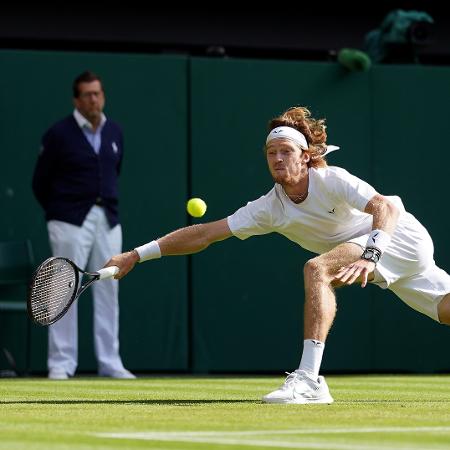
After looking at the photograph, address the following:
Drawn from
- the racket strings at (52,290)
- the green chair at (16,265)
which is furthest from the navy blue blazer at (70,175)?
the racket strings at (52,290)

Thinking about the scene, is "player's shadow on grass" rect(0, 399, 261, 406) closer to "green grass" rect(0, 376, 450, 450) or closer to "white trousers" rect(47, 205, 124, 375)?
"green grass" rect(0, 376, 450, 450)

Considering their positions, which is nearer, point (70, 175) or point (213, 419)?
point (213, 419)

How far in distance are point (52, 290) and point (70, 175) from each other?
401cm

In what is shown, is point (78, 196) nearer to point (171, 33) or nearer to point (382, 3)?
point (171, 33)

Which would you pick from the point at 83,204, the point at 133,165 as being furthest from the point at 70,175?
the point at 133,165

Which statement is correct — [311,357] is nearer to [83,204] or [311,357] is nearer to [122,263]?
[122,263]

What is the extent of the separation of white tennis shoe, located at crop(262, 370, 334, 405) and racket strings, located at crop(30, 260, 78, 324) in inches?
44.3

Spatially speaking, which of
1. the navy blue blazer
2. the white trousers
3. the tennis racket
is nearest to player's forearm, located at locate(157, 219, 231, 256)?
the tennis racket

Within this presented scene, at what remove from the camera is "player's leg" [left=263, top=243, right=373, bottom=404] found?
6.73 metres

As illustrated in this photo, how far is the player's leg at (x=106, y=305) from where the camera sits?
36.0 feet

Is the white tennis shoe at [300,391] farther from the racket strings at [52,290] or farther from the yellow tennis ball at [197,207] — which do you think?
the yellow tennis ball at [197,207]

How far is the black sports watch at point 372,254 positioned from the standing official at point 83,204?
170 inches

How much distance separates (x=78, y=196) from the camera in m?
10.9

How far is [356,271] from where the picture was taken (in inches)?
265
